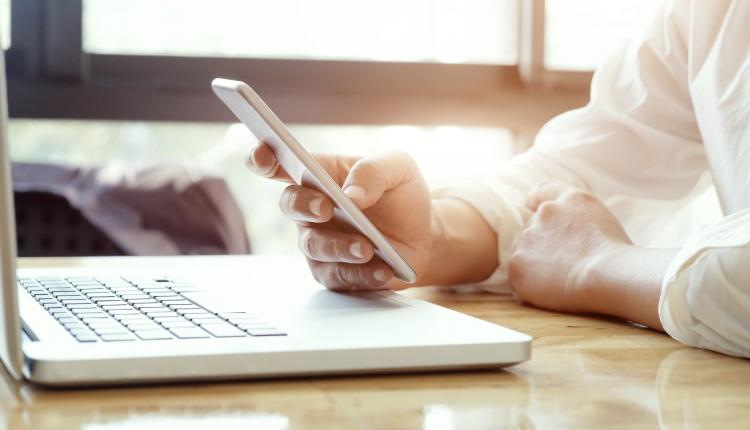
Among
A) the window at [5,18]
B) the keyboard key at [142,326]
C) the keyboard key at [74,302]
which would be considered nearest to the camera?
the keyboard key at [142,326]

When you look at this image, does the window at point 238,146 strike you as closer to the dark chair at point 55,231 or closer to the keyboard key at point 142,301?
the dark chair at point 55,231

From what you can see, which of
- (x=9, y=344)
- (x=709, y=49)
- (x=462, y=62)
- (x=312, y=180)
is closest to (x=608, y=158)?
(x=709, y=49)

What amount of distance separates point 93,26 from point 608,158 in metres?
1.63

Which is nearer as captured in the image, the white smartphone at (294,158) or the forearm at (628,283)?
the white smartphone at (294,158)

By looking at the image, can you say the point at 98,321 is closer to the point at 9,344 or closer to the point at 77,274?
the point at 9,344

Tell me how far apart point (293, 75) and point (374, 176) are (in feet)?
5.86

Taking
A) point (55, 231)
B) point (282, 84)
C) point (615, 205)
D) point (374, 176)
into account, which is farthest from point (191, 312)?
point (282, 84)

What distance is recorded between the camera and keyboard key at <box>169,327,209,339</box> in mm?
527

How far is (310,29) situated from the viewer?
258cm

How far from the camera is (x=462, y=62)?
8.83 feet

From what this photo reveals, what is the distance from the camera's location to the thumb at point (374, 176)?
795 mm

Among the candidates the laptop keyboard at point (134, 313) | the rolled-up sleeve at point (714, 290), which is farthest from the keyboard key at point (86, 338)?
the rolled-up sleeve at point (714, 290)

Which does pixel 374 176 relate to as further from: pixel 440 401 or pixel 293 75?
pixel 293 75

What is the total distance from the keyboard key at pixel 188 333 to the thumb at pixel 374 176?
0.26 metres
